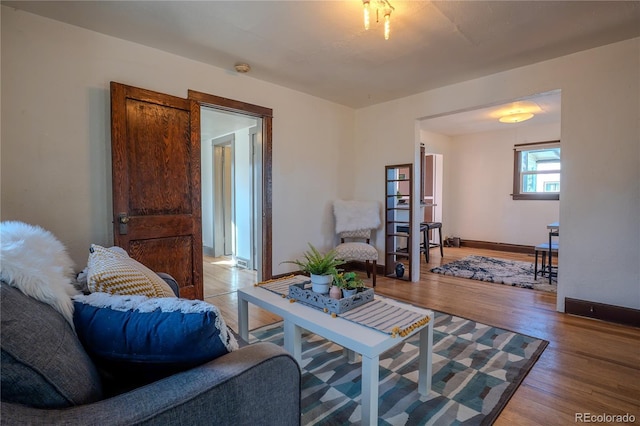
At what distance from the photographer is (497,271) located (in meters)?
4.49

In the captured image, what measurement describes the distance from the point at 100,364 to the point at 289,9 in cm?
227

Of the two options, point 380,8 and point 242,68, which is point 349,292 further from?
point 242,68

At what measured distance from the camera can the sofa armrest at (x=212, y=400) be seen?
25.1 inches

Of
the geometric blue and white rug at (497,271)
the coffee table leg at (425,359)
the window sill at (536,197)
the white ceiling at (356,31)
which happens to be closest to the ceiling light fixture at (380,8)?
the white ceiling at (356,31)

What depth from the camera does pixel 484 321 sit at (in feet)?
8.94

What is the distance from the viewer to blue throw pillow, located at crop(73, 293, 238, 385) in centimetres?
81

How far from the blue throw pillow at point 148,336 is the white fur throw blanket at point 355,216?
3.43 metres

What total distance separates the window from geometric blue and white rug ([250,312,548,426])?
447 centimetres

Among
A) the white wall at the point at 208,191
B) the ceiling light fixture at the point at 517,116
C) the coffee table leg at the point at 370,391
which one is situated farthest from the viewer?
the white wall at the point at 208,191

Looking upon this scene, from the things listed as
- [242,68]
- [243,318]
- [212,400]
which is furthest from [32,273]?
[242,68]

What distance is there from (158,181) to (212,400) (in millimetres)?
2396

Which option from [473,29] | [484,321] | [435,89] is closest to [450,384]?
[484,321]

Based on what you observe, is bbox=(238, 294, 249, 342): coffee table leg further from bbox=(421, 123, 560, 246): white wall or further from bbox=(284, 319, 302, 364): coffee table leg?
bbox=(421, 123, 560, 246): white wall

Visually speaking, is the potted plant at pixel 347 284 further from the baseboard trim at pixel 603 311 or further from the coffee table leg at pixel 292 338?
the baseboard trim at pixel 603 311
